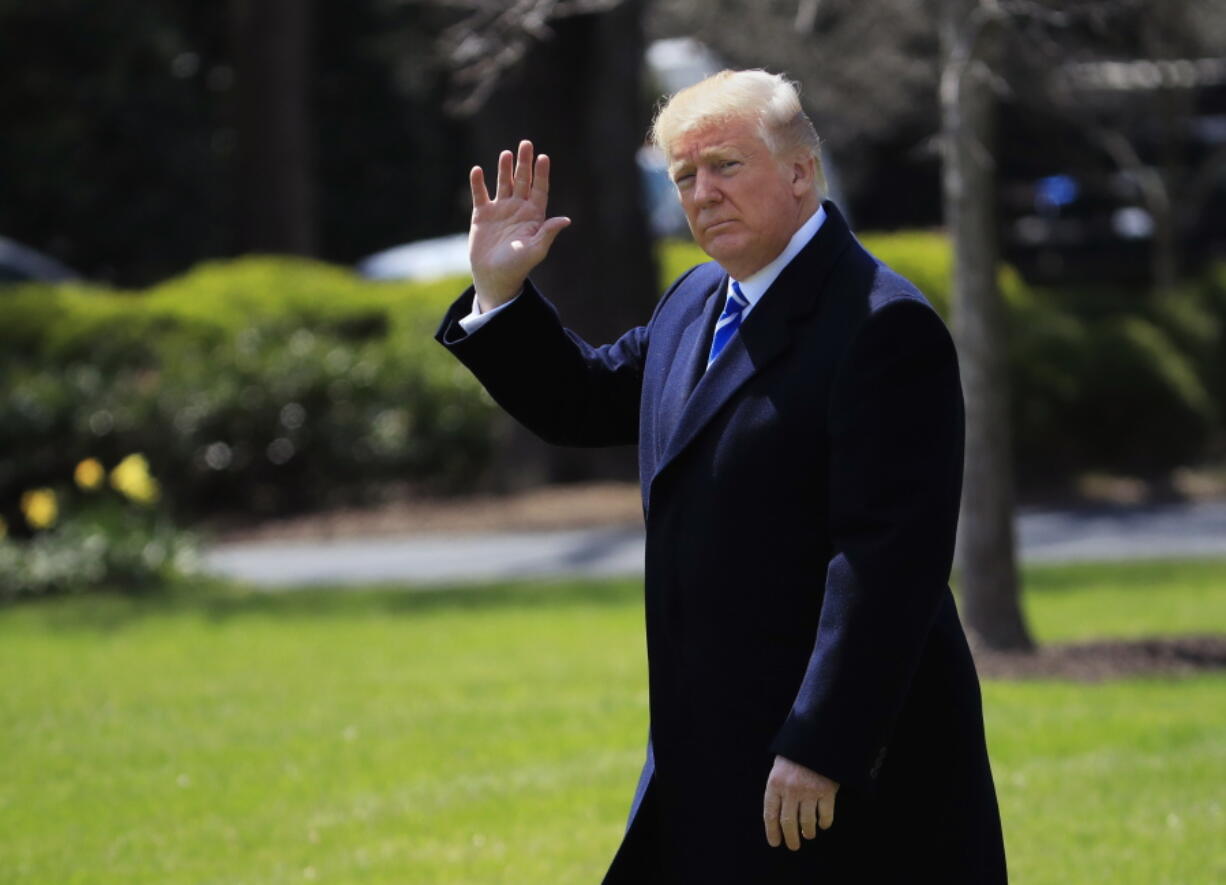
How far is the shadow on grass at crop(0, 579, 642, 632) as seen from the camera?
1045 cm

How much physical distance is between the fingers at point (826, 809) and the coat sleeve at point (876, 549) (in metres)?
0.05

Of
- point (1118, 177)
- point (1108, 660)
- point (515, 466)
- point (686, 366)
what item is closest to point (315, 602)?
point (515, 466)

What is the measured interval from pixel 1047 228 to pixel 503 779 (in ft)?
63.4

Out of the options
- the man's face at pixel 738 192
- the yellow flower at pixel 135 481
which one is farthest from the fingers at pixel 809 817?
the yellow flower at pixel 135 481

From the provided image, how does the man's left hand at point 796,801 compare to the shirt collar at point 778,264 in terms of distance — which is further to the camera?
the shirt collar at point 778,264

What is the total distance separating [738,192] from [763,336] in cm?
24

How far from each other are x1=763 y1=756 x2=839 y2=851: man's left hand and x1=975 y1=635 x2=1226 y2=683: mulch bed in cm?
516

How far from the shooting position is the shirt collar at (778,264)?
3254 millimetres

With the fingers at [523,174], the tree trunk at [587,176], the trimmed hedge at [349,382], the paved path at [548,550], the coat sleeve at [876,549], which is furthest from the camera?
the tree trunk at [587,176]

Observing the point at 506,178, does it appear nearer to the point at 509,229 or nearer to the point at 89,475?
the point at 509,229

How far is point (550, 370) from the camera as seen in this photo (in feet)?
11.6

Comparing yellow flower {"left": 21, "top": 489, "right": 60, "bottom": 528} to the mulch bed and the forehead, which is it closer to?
the mulch bed

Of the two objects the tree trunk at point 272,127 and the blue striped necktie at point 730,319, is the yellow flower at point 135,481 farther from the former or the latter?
the tree trunk at point 272,127

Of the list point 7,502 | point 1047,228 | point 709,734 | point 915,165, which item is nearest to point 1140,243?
point 1047,228
